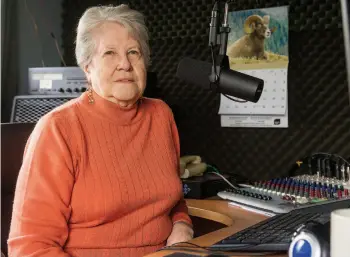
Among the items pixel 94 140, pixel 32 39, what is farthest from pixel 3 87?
pixel 94 140

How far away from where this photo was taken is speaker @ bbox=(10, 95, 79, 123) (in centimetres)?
189

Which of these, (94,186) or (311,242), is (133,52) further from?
(311,242)

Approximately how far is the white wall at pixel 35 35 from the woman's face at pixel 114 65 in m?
0.92

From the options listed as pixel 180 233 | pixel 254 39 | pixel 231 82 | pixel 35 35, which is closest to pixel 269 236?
pixel 231 82

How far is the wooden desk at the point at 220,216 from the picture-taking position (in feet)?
3.68

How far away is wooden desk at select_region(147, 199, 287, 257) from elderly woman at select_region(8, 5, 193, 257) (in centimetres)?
7

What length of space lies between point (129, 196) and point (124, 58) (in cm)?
40

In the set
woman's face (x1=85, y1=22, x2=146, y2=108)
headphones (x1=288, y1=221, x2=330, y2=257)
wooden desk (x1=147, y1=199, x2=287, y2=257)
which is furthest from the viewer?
woman's face (x1=85, y1=22, x2=146, y2=108)

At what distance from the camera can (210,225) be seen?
194 centimetres

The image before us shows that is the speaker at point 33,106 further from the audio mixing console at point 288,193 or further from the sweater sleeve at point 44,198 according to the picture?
the audio mixing console at point 288,193

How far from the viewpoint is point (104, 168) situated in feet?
4.33

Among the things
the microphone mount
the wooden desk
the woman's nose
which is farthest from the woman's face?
the wooden desk

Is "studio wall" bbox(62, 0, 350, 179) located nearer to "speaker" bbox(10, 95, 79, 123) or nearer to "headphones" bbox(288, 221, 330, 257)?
"speaker" bbox(10, 95, 79, 123)

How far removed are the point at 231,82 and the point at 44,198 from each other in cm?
54
